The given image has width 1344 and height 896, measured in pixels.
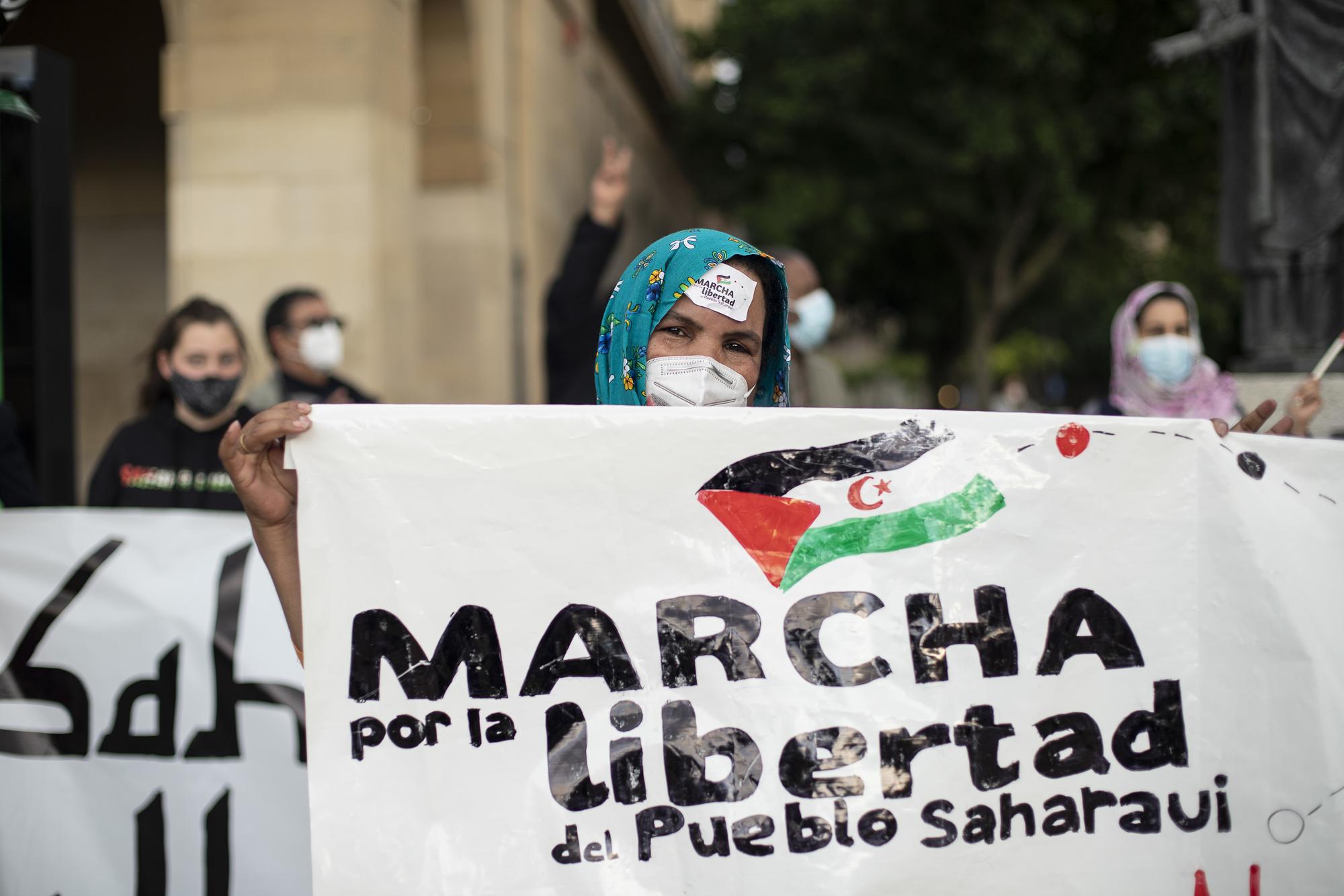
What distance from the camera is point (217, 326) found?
3.63m

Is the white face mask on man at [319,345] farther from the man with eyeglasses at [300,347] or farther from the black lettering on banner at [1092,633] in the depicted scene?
the black lettering on banner at [1092,633]

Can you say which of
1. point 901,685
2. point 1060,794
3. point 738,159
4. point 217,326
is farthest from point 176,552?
point 738,159

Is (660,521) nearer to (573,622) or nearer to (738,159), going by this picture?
(573,622)

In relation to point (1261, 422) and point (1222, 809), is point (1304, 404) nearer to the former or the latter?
point (1261, 422)

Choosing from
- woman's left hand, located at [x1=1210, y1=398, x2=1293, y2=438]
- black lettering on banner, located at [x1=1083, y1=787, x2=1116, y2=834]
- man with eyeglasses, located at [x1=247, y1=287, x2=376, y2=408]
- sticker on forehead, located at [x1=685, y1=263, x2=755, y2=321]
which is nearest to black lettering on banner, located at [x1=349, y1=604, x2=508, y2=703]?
sticker on forehead, located at [x1=685, y1=263, x2=755, y2=321]

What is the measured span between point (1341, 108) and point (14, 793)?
4559mm

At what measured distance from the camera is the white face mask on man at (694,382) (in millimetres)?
2020

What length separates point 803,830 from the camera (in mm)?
1790

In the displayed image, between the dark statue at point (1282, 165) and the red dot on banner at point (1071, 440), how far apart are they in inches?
116

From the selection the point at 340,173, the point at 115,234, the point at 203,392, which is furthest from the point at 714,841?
the point at 115,234

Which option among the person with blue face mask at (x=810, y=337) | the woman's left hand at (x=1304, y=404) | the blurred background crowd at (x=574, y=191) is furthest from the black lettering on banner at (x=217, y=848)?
the person with blue face mask at (x=810, y=337)

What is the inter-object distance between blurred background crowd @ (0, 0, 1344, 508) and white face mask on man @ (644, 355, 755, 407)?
1.25 m

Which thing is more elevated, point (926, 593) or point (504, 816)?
point (926, 593)

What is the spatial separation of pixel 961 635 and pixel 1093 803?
1.05 feet
